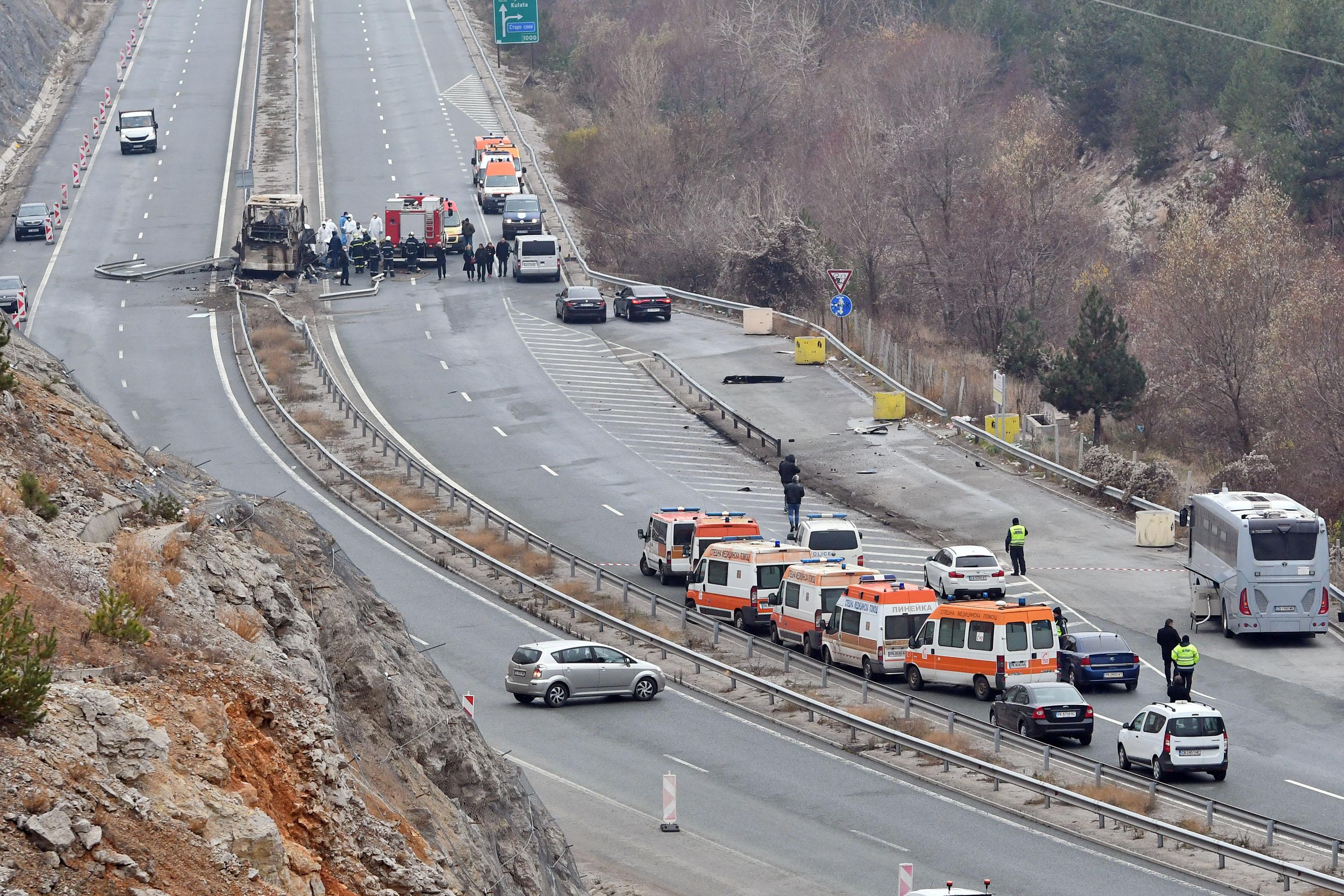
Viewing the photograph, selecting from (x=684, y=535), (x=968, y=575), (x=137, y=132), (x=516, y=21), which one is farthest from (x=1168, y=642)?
(x=137, y=132)

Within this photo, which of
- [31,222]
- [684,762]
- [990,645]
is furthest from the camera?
[31,222]

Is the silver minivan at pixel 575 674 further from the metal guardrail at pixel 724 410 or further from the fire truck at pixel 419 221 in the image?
the fire truck at pixel 419 221

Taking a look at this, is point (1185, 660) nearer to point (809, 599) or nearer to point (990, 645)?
point (990, 645)

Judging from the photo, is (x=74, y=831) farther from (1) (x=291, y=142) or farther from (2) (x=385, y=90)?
(2) (x=385, y=90)

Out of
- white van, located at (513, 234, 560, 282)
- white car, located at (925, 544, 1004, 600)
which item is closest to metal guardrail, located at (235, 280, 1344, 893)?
white car, located at (925, 544, 1004, 600)

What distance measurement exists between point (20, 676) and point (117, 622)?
1.82 metres

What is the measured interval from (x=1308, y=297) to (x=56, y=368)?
44.7m

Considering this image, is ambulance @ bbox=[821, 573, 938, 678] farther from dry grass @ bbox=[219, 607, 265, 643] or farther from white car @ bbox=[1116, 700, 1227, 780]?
dry grass @ bbox=[219, 607, 265, 643]

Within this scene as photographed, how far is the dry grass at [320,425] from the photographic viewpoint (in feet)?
162

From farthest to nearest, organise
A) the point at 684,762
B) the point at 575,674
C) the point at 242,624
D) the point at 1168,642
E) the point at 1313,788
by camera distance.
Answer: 1. the point at 1168,642
2. the point at 575,674
3. the point at 684,762
4. the point at 1313,788
5. the point at 242,624

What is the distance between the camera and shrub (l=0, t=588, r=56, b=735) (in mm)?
10047

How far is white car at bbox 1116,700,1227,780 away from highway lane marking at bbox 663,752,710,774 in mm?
6376

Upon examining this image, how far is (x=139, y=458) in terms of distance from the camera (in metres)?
17.8

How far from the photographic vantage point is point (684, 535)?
1442 inches
